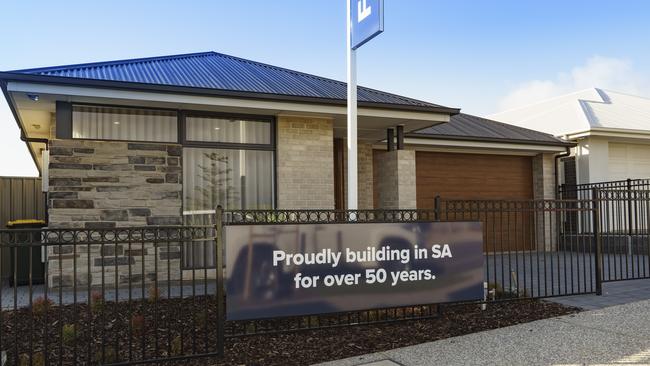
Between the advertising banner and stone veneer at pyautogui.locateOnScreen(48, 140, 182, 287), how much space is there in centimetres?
360

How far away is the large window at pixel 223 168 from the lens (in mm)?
9078

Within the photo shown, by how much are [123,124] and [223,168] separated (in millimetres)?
1831

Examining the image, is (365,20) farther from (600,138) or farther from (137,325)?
(600,138)

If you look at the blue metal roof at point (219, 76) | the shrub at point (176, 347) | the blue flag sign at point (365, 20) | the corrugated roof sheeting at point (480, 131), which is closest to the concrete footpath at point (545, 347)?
the shrub at point (176, 347)

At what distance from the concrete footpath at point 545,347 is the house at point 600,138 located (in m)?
10.1

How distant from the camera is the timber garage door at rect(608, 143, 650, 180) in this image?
625 inches

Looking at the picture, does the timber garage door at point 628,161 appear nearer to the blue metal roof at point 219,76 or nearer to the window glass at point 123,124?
the blue metal roof at point 219,76

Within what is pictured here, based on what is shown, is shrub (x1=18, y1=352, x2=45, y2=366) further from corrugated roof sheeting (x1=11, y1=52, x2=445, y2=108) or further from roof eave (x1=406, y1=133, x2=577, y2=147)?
roof eave (x1=406, y1=133, x2=577, y2=147)

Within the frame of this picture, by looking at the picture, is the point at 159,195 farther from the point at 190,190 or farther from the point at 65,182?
the point at 65,182

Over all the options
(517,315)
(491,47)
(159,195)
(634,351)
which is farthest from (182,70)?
(491,47)

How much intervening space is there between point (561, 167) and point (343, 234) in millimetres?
12790

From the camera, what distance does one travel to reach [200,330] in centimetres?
608

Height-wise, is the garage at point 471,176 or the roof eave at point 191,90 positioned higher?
the roof eave at point 191,90

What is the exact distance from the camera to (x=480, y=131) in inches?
584
